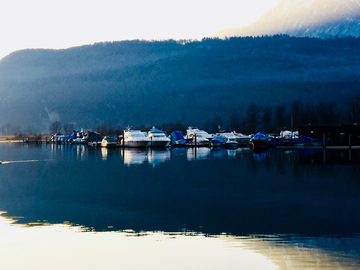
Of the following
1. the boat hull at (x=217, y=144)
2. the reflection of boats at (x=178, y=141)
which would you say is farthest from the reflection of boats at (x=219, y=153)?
the reflection of boats at (x=178, y=141)

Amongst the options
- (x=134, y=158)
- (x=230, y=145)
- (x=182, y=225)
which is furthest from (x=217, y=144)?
(x=182, y=225)

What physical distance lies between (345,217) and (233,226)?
5.13m

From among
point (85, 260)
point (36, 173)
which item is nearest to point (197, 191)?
point (85, 260)

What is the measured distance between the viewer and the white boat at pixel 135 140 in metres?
98.2

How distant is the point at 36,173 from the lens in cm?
4469

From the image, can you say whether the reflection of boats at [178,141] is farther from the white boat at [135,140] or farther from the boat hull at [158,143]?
the white boat at [135,140]

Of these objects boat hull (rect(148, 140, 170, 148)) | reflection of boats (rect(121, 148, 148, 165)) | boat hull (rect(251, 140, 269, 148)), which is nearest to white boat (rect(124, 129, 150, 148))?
boat hull (rect(148, 140, 170, 148))

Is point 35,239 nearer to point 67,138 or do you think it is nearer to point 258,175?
point 258,175

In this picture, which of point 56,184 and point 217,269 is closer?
point 217,269

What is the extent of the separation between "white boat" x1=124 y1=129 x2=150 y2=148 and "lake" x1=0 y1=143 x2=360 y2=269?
209 feet

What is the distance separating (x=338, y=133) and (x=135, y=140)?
41.8 meters

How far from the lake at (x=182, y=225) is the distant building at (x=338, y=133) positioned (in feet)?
210

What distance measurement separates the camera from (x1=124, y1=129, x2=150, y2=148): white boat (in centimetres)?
9822

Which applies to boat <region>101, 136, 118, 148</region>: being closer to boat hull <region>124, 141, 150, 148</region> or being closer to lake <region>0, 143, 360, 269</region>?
boat hull <region>124, 141, 150, 148</region>
